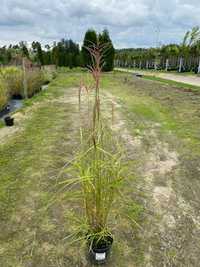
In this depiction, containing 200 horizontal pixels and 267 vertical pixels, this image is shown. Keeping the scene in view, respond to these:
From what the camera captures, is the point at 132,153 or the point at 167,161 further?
the point at 132,153

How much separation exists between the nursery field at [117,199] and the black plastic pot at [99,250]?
0.06 meters

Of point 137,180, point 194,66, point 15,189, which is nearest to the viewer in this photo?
point 15,189

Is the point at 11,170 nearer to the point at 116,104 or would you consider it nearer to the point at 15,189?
the point at 15,189

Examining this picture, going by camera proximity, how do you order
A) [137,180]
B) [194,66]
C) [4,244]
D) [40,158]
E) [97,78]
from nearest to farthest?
[97,78] → [4,244] → [137,180] → [40,158] → [194,66]

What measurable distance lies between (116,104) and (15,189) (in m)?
5.26

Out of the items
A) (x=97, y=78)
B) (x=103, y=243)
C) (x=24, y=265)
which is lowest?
(x=24, y=265)

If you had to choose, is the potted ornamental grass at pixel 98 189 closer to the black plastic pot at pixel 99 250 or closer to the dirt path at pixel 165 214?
the black plastic pot at pixel 99 250

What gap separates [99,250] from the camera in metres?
1.82

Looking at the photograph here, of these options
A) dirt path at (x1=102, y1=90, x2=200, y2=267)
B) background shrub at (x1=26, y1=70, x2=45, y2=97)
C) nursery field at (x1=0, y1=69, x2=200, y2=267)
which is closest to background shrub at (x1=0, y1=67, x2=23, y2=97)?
background shrub at (x1=26, y1=70, x2=45, y2=97)

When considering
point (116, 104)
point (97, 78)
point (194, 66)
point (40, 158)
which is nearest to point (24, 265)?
point (97, 78)

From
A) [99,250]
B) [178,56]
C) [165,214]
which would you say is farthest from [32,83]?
[178,56]

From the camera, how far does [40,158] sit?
3.65 meters

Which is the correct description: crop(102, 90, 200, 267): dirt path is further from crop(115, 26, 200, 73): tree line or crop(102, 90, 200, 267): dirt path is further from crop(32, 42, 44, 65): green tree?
crop(32, 42, 44, 65): green tree

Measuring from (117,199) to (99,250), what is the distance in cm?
84
